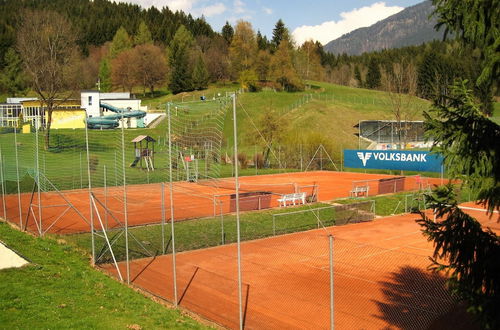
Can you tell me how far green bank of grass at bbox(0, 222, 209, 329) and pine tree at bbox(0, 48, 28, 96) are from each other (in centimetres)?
9585

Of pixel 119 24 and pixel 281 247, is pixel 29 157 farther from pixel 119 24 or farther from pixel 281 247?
pixel 119 24

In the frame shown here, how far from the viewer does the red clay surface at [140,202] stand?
77.4ft

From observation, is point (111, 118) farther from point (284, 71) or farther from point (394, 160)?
point (284, 71)

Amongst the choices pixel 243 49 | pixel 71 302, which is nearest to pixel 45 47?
pixel 71 302

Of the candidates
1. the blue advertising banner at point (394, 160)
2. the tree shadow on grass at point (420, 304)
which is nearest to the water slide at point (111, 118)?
the blue advertising banner at point (394, 160)

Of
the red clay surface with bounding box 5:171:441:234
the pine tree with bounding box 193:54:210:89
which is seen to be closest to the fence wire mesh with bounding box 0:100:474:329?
the red clay surface with bounding box 5:171:441:234

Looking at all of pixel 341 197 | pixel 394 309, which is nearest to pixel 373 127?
pixel 341 197

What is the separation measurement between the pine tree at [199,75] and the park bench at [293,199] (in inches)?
2988

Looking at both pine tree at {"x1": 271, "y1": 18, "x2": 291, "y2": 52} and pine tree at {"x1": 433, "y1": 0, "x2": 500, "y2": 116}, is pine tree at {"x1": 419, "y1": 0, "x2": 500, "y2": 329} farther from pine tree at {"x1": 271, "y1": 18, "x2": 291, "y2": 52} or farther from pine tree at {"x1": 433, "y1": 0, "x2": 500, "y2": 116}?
pine tree at {"x1": 271, "y1": 18, "x2": 291, "y2": 52}

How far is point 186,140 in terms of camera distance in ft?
97.4

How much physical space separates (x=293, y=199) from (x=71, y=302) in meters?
17.5

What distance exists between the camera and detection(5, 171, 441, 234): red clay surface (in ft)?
77.4

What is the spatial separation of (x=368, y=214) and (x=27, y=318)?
58.0 ft

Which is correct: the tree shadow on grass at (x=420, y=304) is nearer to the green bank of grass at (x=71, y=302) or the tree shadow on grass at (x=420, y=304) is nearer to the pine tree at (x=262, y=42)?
the green bank of grass at (x=71, y=302)
